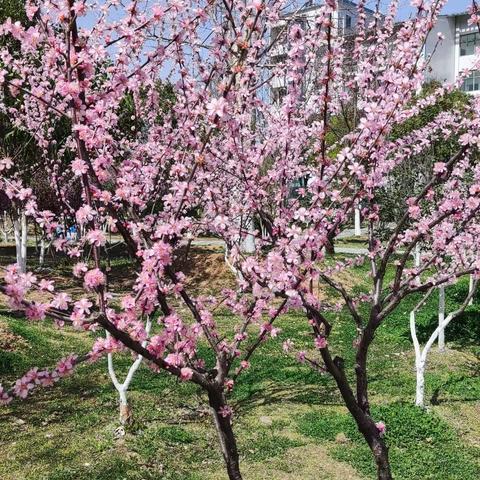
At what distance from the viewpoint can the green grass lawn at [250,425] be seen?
5.80 m

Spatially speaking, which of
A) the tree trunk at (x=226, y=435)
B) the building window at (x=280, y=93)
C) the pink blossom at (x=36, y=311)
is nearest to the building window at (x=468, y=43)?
the building window at (x=280, y=93)

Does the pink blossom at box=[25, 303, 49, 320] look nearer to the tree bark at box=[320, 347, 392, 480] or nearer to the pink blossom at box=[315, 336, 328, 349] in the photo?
the pink blossom at box=[315, 336, 328, 349]

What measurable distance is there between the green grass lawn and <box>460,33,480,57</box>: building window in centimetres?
3714

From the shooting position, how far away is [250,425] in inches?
272

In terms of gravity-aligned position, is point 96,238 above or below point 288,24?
below

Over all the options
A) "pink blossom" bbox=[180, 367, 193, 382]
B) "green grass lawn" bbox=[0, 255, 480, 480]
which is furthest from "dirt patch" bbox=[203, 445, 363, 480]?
"pink blossom" bbox=[180, 367, 193, 382]

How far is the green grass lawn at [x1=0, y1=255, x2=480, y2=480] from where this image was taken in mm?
5801

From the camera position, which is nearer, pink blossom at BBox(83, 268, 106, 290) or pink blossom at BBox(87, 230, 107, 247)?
pink blossom at BBox(83, 268, 106, 290)

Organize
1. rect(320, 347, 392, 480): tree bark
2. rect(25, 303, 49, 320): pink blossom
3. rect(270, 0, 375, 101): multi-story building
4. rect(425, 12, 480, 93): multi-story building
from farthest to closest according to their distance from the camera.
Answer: rect(425, 12, 480, 93): multi-story building → rect(270, 0, 375, 101): multi-story building → rect(320, 347, 392, 480): tree bark → rect(25, 303, 49, 320): pink blossom

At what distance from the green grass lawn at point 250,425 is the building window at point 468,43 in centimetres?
3714

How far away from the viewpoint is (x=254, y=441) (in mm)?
6441

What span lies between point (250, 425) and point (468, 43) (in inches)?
1624

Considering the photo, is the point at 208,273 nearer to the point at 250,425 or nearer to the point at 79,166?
the point at 250,425

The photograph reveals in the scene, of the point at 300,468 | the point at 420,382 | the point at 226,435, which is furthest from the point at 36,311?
the point at 420,382
